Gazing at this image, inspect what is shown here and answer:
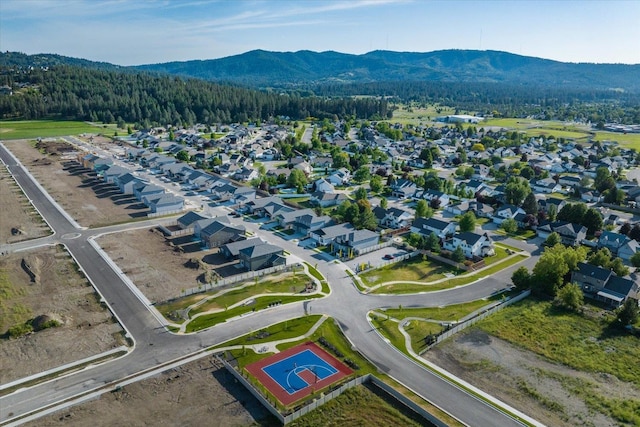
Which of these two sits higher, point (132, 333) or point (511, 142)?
point (511, 142)

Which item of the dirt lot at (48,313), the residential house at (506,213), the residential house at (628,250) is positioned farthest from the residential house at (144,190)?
the residential house at (628,250)

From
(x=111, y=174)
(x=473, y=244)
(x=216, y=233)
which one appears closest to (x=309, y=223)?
(x=216, y=233)

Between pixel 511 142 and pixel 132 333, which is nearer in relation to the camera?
pixel 132 333

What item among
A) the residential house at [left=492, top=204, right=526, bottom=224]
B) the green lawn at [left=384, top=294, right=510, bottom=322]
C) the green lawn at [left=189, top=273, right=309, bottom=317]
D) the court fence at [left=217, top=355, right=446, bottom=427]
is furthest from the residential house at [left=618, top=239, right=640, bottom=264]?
the court fence at [left=217, top=355, right=446, bottom=427]

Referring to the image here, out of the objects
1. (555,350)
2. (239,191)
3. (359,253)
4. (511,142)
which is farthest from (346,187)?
(511,142)

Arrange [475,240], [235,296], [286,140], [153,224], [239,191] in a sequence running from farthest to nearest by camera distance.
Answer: [286,140] → [239,191] → [153,224] → [475,240] → [235,296]

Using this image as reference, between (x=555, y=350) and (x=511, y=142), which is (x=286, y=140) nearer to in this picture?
(x=511, y=142)

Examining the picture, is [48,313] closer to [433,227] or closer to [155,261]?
[155,261]
